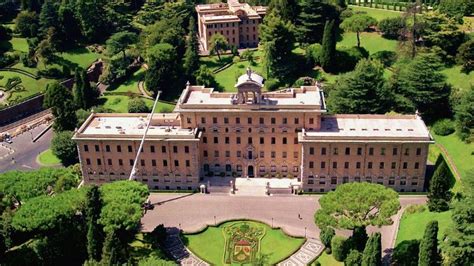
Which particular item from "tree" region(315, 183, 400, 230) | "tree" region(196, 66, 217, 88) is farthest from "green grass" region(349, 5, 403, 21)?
"tree" region(315, 183, 400, 230)

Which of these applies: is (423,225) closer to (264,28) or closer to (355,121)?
(355,121)

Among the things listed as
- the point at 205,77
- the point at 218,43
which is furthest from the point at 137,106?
the point at 218,43

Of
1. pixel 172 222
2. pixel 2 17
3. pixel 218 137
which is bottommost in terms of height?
pixel 172 222

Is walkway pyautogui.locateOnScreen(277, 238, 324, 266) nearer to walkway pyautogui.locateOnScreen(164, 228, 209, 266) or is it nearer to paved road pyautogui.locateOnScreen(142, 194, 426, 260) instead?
paved road pyautogui.locateOnScreen(142, 194, 426, 260)

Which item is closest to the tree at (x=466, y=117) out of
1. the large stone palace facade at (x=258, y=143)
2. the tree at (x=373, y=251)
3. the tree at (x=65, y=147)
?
the large stone palace facade at (x=258, y=143)

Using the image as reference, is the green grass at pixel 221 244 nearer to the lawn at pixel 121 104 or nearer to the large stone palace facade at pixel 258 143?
the large stone palace facade at pixel 258 143

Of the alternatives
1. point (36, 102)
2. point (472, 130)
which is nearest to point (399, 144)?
point (472, 130)
